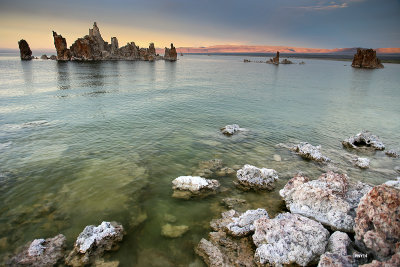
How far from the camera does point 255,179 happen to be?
612 inches

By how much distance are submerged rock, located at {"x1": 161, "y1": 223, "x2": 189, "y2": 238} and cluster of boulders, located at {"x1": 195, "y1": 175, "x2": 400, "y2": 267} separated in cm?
139

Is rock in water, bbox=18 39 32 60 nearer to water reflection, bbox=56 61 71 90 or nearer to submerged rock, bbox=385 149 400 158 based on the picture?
water reflection, bbox=56 61 71 90

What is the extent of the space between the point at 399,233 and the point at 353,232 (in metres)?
2.50

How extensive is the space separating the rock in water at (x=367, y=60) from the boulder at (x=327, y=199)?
186285 mm

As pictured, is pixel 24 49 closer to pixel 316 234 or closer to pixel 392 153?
pixel 316 234

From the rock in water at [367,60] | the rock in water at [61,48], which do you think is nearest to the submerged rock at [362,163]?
the rock in water at [367,60]

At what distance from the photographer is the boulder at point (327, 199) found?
36.9ft

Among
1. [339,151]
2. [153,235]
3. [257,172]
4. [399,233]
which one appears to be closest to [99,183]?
[153,235]

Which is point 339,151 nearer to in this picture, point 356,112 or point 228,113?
point 228,113

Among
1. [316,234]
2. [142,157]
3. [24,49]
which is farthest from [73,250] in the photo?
[24,49]

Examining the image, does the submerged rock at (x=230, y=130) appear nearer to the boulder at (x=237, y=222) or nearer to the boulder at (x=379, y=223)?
the boulder at (x=237, y=222)

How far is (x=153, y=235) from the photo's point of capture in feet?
37.0

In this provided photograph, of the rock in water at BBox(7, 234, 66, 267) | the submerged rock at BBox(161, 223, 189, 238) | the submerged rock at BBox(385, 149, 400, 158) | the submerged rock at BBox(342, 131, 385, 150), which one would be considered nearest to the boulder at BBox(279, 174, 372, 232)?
the submerged rock at BBox(161, 223, 189, 238)

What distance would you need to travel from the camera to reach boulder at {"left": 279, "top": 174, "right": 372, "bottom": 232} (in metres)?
11.3
